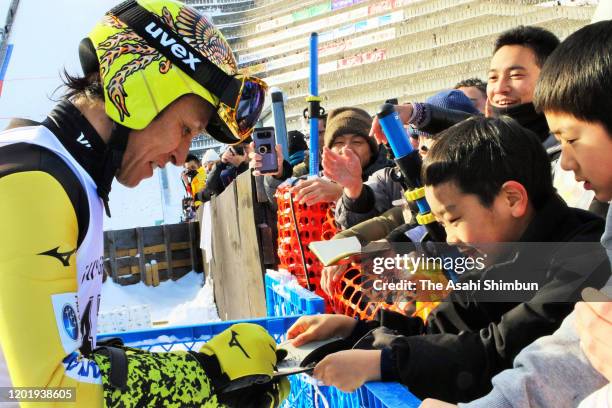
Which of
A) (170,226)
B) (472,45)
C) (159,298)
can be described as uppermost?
(472,45)

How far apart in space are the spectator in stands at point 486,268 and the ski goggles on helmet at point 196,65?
652 millimetres

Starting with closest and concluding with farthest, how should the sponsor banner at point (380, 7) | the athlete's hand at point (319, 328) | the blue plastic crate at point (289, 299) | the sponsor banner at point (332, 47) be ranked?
1. the athlete's hand at point (319, 328)
2. the blue plastic crate at point (289, 299)
3. the sponsor banner at point (380, 7)
4. the sponsor banner at point (332, 47)

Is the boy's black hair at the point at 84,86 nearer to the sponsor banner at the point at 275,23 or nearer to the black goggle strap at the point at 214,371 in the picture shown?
the black goggle strap at the point at 214,371

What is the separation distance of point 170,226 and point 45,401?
10344mm

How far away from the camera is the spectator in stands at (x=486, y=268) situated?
1.45m

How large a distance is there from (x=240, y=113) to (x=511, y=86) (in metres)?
1.44

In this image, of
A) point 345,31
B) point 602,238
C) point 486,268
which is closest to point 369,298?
point 486,268

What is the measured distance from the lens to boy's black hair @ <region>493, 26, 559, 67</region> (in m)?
2.92

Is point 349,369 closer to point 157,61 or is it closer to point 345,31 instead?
point 157,61

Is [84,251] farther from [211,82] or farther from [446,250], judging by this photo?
[446,250]

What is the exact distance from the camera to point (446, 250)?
195 centimetres

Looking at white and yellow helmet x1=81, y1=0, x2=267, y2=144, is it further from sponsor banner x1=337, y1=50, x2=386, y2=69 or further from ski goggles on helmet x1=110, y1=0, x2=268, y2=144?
sponsor banner x1=337, y1=50, x2=386, y2=69

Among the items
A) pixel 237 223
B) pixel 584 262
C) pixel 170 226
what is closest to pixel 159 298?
pixel 170 226

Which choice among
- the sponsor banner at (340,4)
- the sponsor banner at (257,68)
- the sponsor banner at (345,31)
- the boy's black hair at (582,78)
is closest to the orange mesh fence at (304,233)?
the boy's black hair at (582,78)
